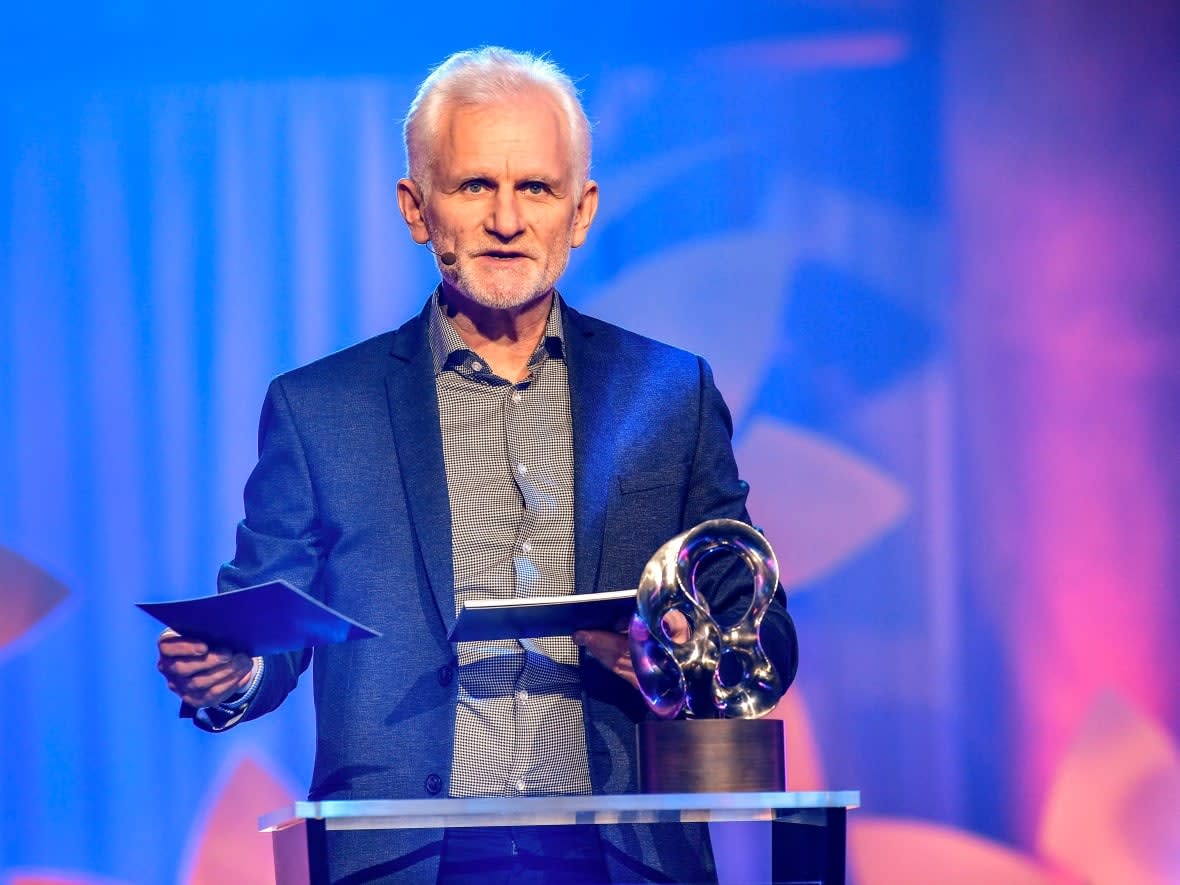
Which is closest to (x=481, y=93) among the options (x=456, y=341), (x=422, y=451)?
(x=456, y=341)

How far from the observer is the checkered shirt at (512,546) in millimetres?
2031

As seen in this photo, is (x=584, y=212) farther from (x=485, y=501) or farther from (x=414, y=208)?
(x=485, y=501)

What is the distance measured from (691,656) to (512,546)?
1.65 feet

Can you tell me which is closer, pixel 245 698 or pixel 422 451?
pixel 245 698

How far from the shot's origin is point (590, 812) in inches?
56.3

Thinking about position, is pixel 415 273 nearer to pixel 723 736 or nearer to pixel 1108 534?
pixel 1108 534

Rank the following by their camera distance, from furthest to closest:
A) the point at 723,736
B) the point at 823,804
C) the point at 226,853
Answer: the point at 226,853 → the point at 723,736 → the point at 823,804

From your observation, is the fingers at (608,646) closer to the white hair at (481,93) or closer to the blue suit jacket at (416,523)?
the blue suit jacket at (416,523)

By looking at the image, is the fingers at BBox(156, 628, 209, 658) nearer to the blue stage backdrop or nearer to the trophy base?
the trophy base

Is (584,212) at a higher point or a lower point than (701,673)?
higher

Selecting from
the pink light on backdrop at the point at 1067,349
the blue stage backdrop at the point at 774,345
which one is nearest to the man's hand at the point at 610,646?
the blue stage backdrop at the point at 774,345

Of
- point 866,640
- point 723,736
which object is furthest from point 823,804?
point 866,640

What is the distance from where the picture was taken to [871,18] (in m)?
3.55

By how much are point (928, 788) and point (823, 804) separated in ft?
6.80
